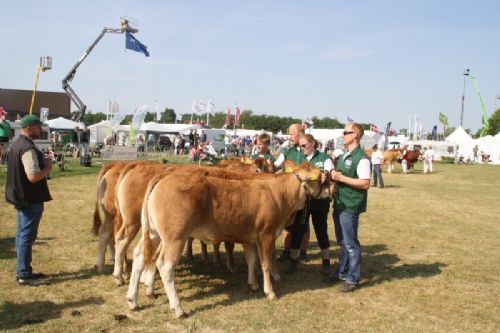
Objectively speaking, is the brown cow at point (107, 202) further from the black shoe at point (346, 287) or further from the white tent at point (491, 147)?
the white tent at point (491, 147)

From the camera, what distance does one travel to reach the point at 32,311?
5.13 m

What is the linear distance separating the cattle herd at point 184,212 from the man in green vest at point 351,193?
40 cm

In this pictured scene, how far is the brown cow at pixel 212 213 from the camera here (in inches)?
205

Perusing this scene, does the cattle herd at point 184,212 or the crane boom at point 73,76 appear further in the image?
the crane boom at point 73,76

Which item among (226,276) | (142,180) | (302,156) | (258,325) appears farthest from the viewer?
(302,156)

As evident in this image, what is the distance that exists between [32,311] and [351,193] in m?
4.33

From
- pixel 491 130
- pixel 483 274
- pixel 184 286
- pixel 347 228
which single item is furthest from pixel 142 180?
pixel 491 130

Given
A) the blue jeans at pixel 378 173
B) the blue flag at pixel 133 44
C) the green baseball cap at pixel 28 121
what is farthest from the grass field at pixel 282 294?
the blue flag at pixel 133 44

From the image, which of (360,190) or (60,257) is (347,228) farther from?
(60,257)

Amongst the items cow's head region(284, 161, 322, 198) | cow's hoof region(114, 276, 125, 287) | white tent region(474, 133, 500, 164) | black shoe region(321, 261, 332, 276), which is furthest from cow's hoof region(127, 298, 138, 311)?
white tent region(474, 133, 500, 164)

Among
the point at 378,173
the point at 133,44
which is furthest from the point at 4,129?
the point at 378,173

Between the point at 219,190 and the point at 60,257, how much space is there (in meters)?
3.47

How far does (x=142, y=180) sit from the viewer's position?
20.0 ft

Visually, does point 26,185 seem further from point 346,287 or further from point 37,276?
point 346,287
